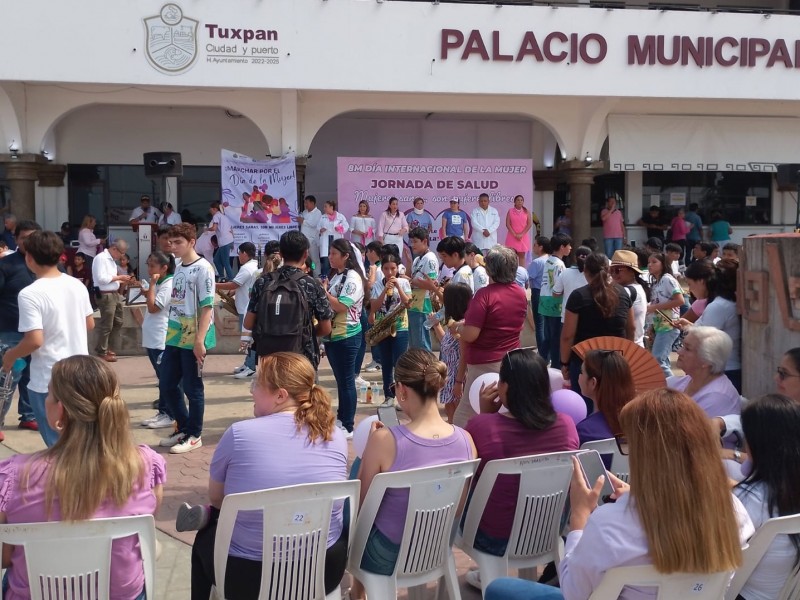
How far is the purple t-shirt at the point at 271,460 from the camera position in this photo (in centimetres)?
308

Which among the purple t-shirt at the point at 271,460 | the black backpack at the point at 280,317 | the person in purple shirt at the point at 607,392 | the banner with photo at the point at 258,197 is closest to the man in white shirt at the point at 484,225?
the banner with photo at the point at 258,197

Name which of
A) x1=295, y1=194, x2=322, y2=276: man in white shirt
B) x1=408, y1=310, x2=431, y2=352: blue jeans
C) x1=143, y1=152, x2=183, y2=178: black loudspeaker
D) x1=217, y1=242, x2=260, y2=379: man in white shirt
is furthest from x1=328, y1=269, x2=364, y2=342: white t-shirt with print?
x1=295, y1=194, x2=322, y2=276: man in white shirt

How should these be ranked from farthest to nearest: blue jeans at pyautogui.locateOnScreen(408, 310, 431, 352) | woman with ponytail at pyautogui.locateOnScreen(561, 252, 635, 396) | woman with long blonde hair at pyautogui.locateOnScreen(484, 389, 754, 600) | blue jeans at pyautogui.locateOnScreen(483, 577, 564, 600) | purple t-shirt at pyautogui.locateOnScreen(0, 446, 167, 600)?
blue jeans at pyautogui.locateOnScreen(408, 310, 431, 352) → woman with ponytail at pyautogui.locateOnScreen(561, 252, 635, 396) → blue jeans at pyautogui.locateOnScreen(483, 577, 564, 600) → purple t-shirt at pyautogui.locateOnScreen(0, 446, 167, 600) → woman with long blonde hair at pyautogui.locateOnScreen(484, 389, 754, 600)

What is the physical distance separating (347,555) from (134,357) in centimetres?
841

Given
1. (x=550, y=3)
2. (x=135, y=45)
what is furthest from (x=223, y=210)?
(x=550, y=3)

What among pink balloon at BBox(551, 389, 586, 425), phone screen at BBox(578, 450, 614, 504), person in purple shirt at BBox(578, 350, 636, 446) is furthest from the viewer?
pink balloon at BBox(551, 389, 586, 425)

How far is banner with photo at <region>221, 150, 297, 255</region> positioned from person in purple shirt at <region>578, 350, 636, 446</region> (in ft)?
35.2

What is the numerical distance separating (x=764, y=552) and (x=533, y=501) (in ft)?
3.23

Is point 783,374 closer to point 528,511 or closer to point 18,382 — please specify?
point 528,511

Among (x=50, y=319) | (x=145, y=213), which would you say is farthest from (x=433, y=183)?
(x=50, y=319)

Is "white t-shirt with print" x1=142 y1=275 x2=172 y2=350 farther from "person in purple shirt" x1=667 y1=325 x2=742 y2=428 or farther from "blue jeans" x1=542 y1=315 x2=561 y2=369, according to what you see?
"person in purple shirt" x1=667 y1=325 x2=742 y2=428

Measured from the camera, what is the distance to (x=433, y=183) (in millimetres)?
15516

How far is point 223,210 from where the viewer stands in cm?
1432

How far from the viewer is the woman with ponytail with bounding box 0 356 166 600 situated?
8.84ft
